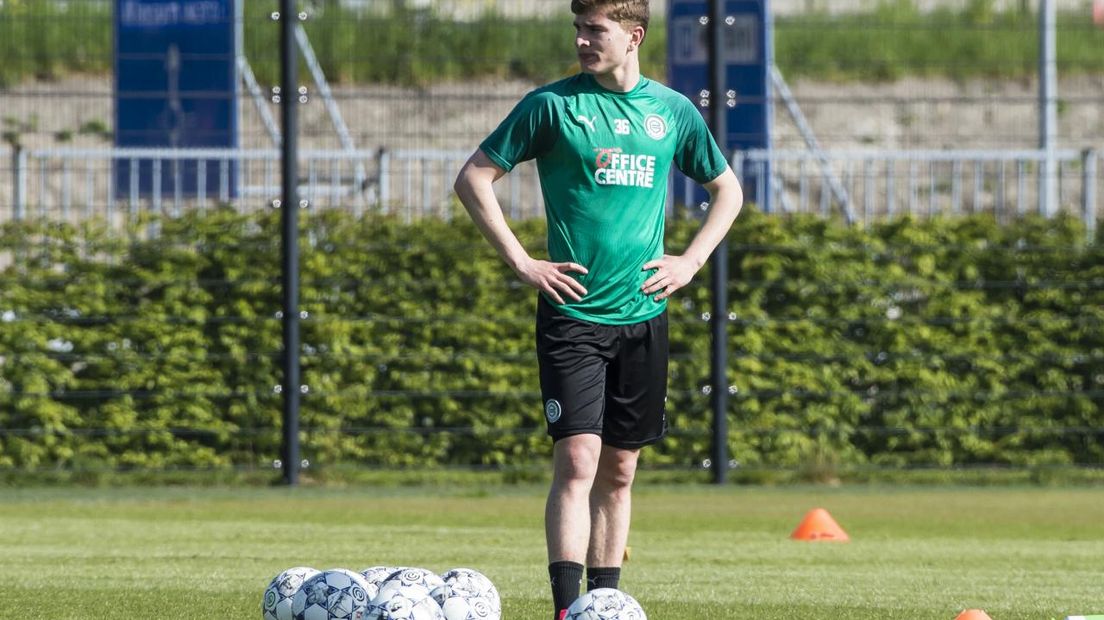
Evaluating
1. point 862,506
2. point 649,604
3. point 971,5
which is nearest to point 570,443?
point 649,604

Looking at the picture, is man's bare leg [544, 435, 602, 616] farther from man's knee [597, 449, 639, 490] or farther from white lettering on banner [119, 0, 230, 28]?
white lettering on banner [119, 0, 230, 28]

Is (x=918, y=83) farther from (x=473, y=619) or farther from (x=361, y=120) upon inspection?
(x=473, y=619)

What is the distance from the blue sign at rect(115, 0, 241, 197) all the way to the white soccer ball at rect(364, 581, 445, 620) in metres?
8.94

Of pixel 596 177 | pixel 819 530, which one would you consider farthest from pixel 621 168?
pixel 819 530

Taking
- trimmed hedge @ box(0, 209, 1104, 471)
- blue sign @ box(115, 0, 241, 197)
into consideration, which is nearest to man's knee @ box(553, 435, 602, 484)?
trimmed hedge @ box(0, 209, 1104, 471)

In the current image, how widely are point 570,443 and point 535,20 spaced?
34.8 feet

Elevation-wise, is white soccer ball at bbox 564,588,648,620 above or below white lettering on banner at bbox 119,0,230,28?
below

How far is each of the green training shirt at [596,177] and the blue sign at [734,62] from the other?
698 cm

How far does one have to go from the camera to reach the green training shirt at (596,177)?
19.3 ft

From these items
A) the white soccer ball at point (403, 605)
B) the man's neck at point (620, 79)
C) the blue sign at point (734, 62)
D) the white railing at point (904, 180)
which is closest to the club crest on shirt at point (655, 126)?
the man's neck at point (620, 79)

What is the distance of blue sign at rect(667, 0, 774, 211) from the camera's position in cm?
1320

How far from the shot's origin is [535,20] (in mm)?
16078

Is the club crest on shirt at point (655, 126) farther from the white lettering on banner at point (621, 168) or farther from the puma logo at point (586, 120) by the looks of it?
the puma logo at point (586, 120)

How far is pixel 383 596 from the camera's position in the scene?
525 centimetres
